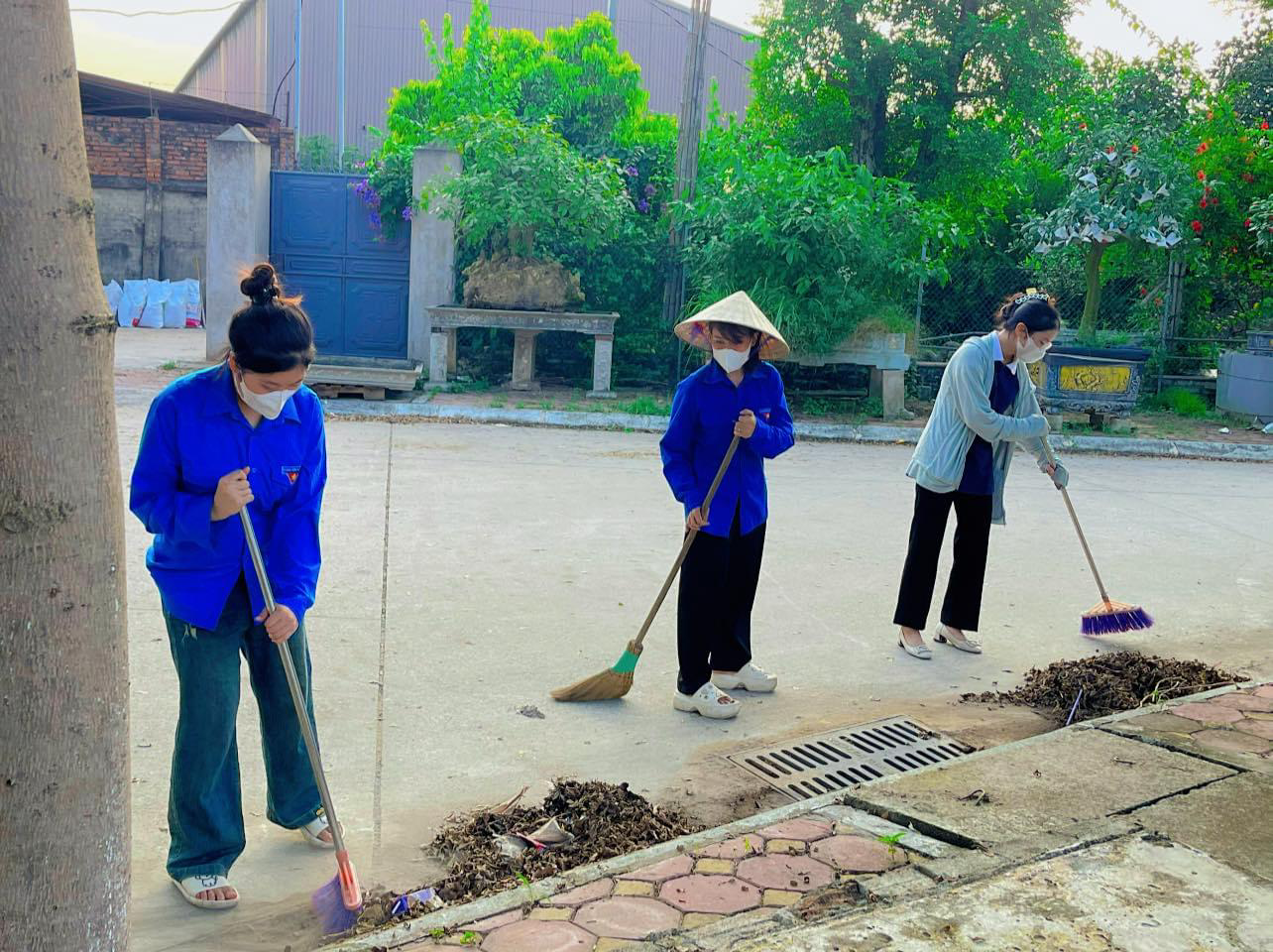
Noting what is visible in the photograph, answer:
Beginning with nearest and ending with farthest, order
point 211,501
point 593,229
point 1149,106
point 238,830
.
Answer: point 211,501
point 238,830
point 593,229
point 1149,106

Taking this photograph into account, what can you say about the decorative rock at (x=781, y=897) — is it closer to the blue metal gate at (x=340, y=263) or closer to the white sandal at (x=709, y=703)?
the white sandal at (x=709, y=703)

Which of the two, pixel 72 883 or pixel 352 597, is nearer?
pixel 72 883

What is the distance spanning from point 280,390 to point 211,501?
1.07ft

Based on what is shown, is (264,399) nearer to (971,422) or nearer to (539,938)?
(539,938)

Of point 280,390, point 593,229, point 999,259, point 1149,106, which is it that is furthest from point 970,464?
point 1149,106

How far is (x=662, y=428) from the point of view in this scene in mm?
12164

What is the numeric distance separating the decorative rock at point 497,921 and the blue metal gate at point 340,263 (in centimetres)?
1241

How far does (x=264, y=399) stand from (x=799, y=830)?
1.90 meters

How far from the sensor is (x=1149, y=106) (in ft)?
51.9

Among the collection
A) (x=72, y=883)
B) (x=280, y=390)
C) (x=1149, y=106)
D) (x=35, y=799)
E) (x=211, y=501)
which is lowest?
(x=72, y=883)

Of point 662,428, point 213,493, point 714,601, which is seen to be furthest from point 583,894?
point 662,428

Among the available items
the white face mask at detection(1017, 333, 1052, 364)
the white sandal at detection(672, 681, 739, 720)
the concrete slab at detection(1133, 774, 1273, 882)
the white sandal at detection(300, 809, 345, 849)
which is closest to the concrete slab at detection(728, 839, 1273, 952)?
the concrete slab at detection(1133, 774, 1273, 882)

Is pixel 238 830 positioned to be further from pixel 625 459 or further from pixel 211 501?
pixel 625 459

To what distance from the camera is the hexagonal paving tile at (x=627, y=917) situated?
2969 mm
